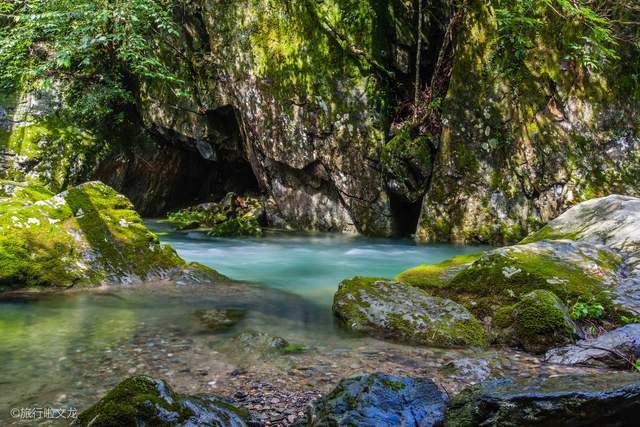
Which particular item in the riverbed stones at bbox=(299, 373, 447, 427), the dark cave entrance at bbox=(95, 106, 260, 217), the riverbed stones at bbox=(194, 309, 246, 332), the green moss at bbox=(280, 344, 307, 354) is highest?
the dark cave entrance at bbox=(95, 106, 260, 217)

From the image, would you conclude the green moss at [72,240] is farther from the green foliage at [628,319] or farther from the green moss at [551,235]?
the green foliage at [628,319]

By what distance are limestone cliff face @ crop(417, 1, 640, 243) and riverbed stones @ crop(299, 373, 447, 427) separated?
8.10 metres

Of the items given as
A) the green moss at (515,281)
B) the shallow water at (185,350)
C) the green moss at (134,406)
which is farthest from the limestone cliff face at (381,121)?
the green moss at (134,406)

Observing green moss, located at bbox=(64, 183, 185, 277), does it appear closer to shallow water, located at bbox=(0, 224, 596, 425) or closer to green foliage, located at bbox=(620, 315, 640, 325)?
shallow water, located at bbox=(0, 224, 596, 425)

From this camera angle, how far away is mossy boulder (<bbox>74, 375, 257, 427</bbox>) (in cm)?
218

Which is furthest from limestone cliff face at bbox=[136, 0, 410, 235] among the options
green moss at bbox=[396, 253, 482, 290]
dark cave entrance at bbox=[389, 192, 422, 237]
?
green moss at bbox=[396, 253, 482, 290]

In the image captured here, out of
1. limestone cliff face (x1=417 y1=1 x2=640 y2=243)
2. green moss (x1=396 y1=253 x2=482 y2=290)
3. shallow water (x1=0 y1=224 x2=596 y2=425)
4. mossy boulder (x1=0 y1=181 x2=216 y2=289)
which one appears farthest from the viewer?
limestone cliff face (x1=417 y1=1 x2=640 y2=243)

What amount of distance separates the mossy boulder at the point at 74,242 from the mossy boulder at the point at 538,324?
4074 millimetres

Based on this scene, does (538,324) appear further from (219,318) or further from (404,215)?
(404,215)

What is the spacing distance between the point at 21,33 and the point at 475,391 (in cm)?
1427

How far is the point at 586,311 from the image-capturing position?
4.07 metres

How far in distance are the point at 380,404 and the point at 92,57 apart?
15.0m

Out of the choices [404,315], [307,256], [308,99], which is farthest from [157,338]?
[308,99]

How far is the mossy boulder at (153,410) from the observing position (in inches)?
85.9
